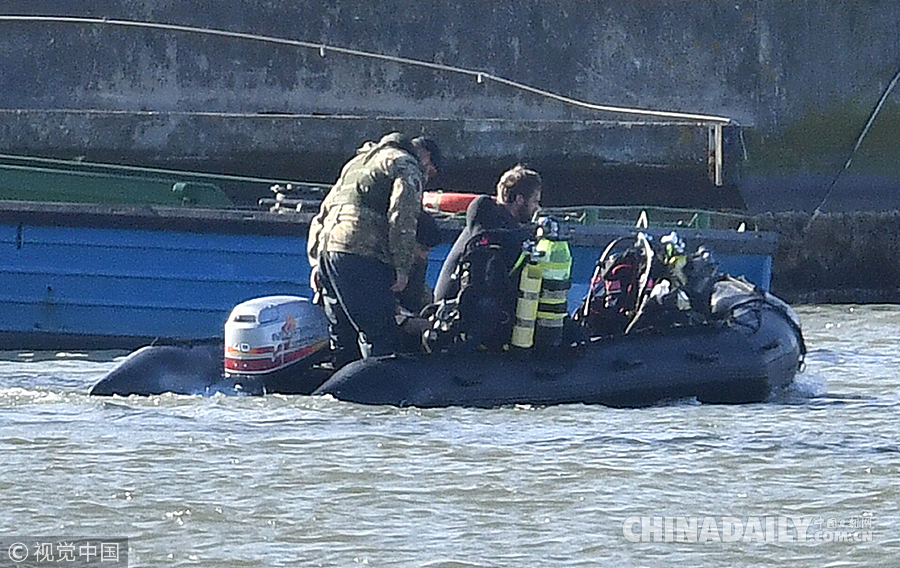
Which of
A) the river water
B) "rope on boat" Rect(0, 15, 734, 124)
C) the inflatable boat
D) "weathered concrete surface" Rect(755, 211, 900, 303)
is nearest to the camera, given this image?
the river water

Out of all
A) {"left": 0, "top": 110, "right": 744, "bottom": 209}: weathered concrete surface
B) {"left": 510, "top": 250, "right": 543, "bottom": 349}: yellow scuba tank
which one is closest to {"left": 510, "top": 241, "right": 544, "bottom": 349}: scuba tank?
{"left": 510, "top": 250, "right": 543, "bottom": 349}: yellow scuba tank

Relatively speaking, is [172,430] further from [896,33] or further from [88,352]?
[896,33]

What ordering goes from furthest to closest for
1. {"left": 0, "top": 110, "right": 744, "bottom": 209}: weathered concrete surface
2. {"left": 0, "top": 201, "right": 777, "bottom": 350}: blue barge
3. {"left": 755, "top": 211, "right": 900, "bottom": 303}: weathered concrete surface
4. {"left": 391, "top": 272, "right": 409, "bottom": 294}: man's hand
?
{"left": 755, "top": 211, "right": 900, "bottom": 303}: weathered concrete surface → {"left": 0, "top": 110, "right": 744, "bottom": 209}: weathered concrete surface → {"left": 0, "top": 201, "right": 777, "bottom": 350}: blue barge → {"left": 391, "top": 272, "right": 409, "bottom": 294}: man's hand

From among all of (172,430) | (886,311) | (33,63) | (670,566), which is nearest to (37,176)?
(33,63)

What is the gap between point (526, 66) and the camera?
696 inches

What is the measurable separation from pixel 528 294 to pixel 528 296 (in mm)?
12

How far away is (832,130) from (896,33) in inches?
47.3

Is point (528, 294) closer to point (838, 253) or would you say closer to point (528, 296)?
point (528, 296)

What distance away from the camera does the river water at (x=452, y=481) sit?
6.58 m

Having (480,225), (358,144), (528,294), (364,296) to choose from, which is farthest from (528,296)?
(358,144)

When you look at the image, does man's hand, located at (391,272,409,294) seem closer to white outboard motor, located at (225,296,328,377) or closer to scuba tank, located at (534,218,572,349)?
white outboard motor, located at (225,296,328,377)

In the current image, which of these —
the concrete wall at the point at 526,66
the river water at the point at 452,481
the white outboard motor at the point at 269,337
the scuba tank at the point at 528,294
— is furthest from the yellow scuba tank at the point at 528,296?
the concrete wall at the point at 526,66

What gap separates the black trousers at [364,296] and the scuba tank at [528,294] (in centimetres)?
59

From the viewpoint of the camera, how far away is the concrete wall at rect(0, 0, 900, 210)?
680 inches
